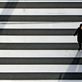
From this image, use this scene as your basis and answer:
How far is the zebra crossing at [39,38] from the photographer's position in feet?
12.2

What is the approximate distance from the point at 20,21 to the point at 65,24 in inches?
28.1

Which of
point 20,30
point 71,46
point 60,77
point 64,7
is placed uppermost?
point 64,7

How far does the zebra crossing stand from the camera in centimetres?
373

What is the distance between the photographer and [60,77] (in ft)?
12.2

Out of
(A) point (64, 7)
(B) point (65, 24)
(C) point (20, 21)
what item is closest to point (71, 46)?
(B) point (65, 24)

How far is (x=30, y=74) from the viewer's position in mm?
3715

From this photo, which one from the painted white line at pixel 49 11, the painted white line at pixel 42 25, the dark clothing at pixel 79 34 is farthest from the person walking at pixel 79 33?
the painted white line at pixel 49 11

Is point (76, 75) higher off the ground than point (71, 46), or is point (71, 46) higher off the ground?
point (71, 46)

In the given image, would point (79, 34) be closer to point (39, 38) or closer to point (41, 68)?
point (39, 38)

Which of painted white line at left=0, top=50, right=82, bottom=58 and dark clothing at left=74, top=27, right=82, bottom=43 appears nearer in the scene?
dark clothing at left=74, top=27, right=82, bottom=43

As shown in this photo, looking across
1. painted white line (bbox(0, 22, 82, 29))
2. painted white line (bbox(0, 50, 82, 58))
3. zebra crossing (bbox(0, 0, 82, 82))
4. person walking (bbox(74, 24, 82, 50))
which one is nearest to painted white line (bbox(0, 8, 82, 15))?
zebra crossing (bbox(0, 0, 82, 82))

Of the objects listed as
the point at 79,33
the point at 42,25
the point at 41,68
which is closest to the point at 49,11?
the point at 42,25

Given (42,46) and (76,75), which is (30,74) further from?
(76,75)

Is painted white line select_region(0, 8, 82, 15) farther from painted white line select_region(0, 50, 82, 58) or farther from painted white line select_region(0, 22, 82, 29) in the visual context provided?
painted white line select_region(0, 50, 82, 58)
